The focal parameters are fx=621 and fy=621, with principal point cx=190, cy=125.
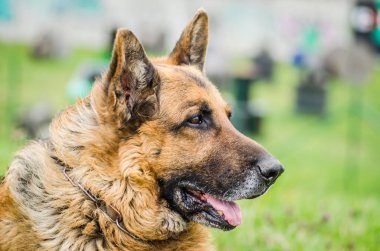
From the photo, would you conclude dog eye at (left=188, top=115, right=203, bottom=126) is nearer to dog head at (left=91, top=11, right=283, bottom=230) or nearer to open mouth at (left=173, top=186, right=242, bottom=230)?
dog head at (left=91, top=11, right=283, bottom=230)

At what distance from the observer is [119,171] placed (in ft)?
14.0

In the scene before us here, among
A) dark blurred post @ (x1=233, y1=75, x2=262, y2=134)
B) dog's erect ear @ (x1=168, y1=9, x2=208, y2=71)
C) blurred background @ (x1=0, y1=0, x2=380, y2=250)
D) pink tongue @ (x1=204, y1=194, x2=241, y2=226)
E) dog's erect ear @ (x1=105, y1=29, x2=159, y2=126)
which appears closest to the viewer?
dog's erect ear @ (x1=105, y1=29, x2=159, y2=126)

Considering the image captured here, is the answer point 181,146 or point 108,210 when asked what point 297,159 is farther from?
point 108,210

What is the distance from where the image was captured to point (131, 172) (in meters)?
4.24

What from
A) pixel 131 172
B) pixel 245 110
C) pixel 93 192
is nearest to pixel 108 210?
pixel 93 192

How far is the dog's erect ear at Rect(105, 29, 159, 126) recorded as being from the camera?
418 centimetres

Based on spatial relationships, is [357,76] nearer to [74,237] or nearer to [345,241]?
[345,241]

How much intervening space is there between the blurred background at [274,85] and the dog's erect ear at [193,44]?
1.76 metres

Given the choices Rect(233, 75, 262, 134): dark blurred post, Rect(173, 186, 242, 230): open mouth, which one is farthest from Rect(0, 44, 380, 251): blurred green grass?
Rect(173, 186, 242, 230): open mouth

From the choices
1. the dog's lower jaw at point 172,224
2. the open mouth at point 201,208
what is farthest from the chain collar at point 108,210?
the open mouth at point 201,208

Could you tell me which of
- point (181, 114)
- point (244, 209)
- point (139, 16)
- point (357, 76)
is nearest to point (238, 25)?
point (139, 16)

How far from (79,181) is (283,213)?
113 inches

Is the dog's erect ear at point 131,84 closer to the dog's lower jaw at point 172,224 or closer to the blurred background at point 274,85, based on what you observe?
the dog's lower jaw at point 172,224

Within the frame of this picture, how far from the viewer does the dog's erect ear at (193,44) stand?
5.02 m
